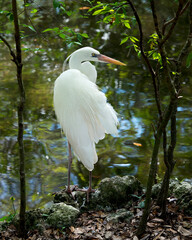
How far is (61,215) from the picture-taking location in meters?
2.56

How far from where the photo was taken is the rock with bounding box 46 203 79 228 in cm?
254

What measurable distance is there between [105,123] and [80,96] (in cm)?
31

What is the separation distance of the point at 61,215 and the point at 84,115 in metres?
0.82

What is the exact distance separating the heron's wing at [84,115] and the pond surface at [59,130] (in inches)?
18.0

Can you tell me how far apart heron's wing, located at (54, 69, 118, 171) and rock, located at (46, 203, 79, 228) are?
0.36m

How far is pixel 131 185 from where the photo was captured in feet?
9.42

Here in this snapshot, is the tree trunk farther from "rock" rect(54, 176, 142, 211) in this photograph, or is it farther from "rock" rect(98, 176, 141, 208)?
"rock" rect(98, 176, 141, 208)

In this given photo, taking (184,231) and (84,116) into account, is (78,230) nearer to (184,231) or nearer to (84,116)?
(184,231)

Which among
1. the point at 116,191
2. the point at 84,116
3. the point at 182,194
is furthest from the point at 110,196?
the point at 84,116

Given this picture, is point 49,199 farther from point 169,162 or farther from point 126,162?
point 169,162

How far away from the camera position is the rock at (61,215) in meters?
2.54

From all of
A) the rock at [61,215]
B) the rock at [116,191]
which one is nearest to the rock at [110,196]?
the rock at [116,191]

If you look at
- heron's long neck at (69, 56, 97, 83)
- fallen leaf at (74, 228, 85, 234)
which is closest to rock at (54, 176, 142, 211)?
fallen leaf at (74, 228, 85, 234)

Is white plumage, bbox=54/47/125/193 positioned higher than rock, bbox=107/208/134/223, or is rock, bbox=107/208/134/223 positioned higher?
white plumage, bbox=54/47/125/193
